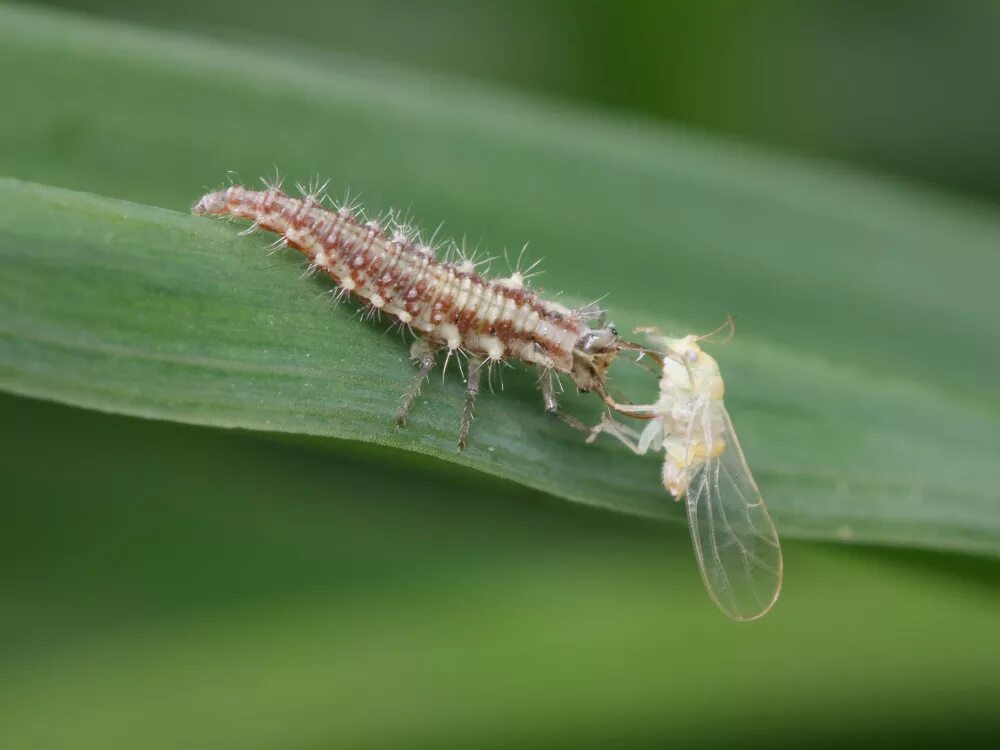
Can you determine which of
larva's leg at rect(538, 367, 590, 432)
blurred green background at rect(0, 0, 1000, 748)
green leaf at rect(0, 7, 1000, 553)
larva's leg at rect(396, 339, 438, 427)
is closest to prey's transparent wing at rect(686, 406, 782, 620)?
green leaf at rect(0, 7, 1000, 553)

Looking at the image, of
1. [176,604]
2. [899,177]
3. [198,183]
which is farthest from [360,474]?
[899,177]

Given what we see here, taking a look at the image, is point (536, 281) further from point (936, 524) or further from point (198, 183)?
point (936, 524)

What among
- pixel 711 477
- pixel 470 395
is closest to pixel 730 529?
pixel 711 477

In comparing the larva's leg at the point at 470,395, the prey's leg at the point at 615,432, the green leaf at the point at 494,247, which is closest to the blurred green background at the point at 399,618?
the larva's leg at the point at 470,395

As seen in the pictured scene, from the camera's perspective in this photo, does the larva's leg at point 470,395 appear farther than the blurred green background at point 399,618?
No

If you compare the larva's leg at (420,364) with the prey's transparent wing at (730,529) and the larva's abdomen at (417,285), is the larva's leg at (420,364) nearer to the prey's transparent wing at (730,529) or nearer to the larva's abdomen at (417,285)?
the larva's abdomen at (417,285)

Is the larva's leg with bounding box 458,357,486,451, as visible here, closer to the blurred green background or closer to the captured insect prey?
the blurred green background

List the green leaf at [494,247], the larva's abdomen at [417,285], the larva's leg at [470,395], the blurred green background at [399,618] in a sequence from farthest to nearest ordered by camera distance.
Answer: the blurred green background at [399,618] < the larva's abdomen at [417,285] < the larva's leg at [470,395] < the green leaf at [494,247]
